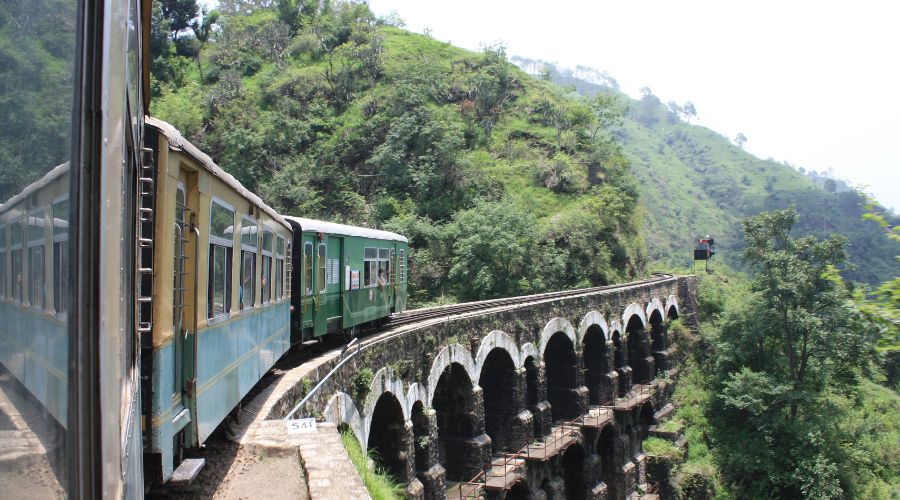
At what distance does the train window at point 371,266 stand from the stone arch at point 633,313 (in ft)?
42.0

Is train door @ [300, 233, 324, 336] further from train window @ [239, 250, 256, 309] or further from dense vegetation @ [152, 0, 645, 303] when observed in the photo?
dense vegetation @ [152, 0, 645, 303]

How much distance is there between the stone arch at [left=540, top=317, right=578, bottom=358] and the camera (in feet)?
57.1

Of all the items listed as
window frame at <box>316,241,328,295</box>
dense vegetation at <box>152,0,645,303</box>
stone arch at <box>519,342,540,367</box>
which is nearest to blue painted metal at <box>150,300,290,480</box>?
window frame at <box>316,241,328,295</box>

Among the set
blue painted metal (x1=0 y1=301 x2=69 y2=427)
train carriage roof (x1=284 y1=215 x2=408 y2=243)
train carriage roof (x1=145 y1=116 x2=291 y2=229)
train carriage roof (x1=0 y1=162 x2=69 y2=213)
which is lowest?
blue painted metal (x1=0 y1=301 x2=69 y2=427)

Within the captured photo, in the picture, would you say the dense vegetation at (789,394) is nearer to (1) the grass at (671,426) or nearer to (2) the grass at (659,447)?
(1) the grass at (671,426)

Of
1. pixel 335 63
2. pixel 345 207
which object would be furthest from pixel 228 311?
pixel 335 63

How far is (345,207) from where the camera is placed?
109 ft

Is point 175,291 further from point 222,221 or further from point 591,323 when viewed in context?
point 591,323

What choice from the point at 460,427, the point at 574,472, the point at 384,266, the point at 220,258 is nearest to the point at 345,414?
the point at 220,258

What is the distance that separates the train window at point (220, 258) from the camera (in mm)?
4609

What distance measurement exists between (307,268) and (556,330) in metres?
9.78

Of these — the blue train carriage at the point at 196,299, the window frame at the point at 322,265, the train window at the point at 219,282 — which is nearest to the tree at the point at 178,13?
the window frame at the point at 322,265

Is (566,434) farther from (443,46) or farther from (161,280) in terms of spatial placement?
(443,46)

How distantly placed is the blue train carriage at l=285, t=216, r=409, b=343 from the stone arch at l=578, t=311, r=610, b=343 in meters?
7.03
